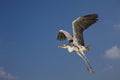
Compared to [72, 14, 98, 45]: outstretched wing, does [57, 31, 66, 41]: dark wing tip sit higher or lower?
higher

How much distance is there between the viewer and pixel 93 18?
27078 mm

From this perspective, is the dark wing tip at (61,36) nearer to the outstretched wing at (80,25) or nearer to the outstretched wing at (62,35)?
the outstretched wing at (62,35)

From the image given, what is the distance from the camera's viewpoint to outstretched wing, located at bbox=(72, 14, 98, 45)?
1081 inches

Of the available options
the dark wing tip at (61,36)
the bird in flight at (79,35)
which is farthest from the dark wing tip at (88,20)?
the dark wing tip at (61,36)

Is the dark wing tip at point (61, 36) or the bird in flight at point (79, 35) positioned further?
the dark wing tip at point (61, 36)

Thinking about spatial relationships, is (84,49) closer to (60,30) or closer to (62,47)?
(62,47)

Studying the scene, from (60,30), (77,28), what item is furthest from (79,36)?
(60,30)

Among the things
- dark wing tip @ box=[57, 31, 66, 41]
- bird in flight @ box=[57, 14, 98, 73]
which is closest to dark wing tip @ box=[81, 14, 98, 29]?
bird in flight @ box=[57, 14, 98, 73]

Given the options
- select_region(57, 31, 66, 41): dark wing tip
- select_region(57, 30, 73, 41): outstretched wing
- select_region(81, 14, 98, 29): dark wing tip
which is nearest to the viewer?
select_region(81, 14, 98, 29): dark wing tip

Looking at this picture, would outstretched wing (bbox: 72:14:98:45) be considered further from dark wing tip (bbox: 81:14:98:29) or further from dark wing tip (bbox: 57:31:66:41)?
dark wing tip (bbox: 57:31:66:41)

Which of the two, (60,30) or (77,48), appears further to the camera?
(60,30)

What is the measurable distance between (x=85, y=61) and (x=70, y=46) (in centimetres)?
192

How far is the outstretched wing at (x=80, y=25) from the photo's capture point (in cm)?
2747

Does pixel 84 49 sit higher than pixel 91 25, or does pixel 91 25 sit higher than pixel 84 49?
pixel 91 25
